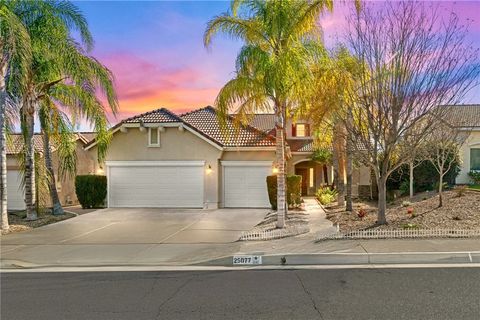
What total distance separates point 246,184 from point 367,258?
12.5m

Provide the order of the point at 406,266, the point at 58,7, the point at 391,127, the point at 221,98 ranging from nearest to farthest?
the point at 406,266 < the point at 391,127 < the point at 221,98 < the point at 58,7

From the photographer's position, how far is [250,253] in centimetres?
945

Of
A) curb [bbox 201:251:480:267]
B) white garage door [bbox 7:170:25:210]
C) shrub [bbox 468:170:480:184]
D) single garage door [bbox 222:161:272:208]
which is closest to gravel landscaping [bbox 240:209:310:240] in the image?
curb [bbox 201:251:480:267]

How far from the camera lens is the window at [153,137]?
21344 millimetres

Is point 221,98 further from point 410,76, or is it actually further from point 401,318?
point 401,318

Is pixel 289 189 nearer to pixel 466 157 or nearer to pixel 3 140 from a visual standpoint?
pixel 3 140

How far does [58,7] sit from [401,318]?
1596cm

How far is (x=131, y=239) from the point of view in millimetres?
12055

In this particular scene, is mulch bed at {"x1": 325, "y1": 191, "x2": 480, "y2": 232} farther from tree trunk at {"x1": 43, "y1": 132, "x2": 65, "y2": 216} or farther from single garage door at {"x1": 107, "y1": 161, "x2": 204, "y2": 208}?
tree trunk at {"x1": 43, "y1": 132, "x2": 65, "y2": 216}

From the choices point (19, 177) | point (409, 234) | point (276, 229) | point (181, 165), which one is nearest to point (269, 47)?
point (276, 229)

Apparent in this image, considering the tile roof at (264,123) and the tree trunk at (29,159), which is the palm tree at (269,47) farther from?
the tile roof at (264,123)

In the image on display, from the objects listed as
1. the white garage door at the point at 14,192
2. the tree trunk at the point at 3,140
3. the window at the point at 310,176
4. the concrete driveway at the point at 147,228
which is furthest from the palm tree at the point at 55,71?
the window at the point at 310,176

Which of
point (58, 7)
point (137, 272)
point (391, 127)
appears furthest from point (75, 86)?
point (391, 127)

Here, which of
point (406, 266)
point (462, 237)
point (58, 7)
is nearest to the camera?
point (406, 266)
